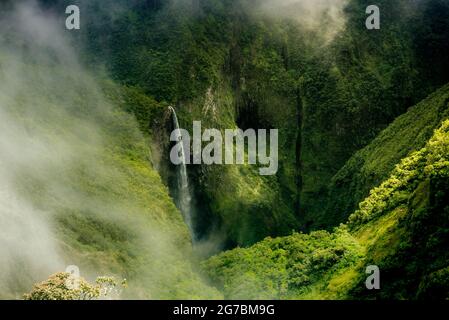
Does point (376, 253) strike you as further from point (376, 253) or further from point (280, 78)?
point (280, 78)

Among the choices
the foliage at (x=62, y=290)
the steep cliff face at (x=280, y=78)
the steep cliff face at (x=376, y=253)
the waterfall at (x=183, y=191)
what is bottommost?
the foliage at (x=62, y=290)

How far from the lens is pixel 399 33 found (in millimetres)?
86000

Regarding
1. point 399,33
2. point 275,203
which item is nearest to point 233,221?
point 275,203

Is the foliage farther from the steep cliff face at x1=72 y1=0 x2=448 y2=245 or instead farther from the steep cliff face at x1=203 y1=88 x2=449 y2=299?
the steep cliff face at x1=72 y1=0 x2=448 y2=245

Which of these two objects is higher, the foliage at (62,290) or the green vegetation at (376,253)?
the green vegetation at (376,253)

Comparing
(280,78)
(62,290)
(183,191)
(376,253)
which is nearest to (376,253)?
(376,253)

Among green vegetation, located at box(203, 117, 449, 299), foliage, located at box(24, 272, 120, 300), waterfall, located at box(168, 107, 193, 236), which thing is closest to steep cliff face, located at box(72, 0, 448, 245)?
waterfall, located at box(168, 107, 193, 236)

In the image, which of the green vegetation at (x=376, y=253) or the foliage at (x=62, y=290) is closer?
the foliage at (x=62, y=290)

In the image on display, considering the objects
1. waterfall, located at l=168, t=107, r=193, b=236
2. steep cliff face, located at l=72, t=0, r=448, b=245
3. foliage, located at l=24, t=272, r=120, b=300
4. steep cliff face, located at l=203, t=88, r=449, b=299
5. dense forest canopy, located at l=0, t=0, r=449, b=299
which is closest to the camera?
foliage, located at l=24, t=272, r=120, b=300

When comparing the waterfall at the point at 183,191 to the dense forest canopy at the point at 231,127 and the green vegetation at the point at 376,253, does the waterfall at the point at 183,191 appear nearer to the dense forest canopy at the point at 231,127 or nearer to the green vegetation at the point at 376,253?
the dense forest canopy at the point at 231,127

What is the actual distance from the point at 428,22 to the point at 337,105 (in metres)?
21.0

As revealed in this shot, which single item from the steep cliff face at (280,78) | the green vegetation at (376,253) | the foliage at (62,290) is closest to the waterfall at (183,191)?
the steep cliff face at (280,78)
